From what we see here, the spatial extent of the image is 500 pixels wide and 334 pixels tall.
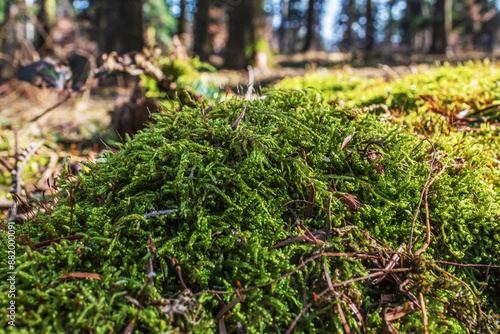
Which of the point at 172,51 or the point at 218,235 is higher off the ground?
the point at 172,51

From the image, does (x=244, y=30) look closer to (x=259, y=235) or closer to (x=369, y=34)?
(x=259, y=235)

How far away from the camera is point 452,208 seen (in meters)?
1.34

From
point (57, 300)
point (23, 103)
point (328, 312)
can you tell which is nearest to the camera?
point (57, 300)

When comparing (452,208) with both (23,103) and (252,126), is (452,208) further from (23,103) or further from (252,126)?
(23,103)

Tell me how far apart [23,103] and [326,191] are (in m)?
9.03

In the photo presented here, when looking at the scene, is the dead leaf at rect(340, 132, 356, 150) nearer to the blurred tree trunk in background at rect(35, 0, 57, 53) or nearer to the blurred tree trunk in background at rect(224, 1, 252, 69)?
the blurred tree trunk in background at rect(224, 1, 252, 69)

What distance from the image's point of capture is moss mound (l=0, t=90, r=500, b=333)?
3.22 feet

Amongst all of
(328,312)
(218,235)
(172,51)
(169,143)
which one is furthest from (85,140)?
(328,312)

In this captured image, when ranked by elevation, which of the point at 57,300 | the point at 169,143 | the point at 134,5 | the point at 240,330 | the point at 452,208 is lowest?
the point at 240,330

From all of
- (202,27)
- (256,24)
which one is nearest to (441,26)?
(256,24)

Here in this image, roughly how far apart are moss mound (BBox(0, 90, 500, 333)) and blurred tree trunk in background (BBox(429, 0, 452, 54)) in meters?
15.9

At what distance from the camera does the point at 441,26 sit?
14.5 meters

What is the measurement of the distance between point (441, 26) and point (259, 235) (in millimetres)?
16874

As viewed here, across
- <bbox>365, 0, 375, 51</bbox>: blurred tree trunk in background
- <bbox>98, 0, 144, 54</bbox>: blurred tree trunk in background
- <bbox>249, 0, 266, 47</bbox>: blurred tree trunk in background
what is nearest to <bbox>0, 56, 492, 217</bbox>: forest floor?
<bbox>249, 0, 266, 47</bbox>: blurred tree trunk in background
